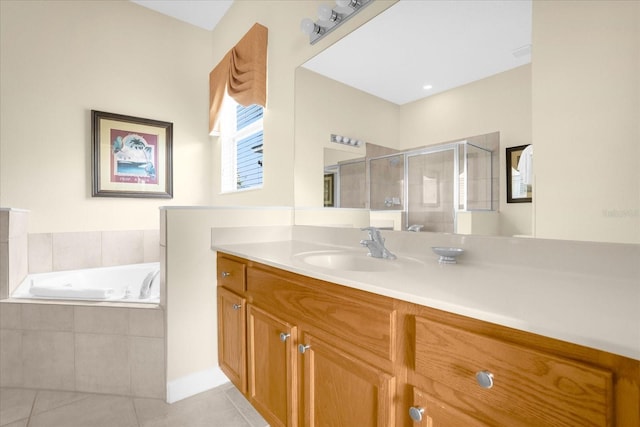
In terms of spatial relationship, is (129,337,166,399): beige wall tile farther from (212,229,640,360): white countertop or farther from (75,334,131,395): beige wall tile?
(212,229,640,360): white countertop

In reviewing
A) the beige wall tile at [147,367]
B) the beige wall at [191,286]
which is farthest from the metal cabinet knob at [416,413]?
the beige wall tile at [147,367]

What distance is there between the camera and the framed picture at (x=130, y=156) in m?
2.43

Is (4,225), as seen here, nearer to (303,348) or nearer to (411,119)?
(303,348)

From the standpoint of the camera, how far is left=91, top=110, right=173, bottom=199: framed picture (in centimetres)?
243

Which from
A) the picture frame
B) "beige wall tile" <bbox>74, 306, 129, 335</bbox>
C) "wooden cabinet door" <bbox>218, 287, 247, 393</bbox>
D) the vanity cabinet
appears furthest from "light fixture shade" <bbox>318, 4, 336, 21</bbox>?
"beige wall tile" <bbox>74, 306, 129, 335</bbox>

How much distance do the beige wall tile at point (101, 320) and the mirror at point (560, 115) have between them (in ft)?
5.76

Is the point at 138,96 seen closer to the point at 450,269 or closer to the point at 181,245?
the point at 181,245

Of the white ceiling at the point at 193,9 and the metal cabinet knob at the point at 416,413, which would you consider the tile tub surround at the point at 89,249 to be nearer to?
Answer: the white ceiling at the point at 193,9

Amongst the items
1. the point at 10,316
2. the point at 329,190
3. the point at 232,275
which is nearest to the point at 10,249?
the point at 10,316

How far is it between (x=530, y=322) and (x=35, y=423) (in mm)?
2150

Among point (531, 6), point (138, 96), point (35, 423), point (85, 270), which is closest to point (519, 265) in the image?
point (531, 6)

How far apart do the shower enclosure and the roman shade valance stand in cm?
117

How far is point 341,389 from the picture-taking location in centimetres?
86

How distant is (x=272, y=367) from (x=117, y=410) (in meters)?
1.04
